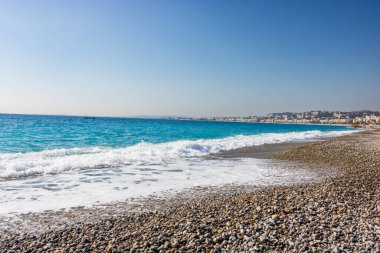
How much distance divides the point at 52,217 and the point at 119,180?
16.3ft

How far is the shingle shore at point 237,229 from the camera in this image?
18.8ft

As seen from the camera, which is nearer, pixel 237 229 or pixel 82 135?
pixel 237 229

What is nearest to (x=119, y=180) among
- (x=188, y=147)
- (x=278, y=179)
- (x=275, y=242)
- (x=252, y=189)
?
(x=252, y=189)

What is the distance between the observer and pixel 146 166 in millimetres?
16953

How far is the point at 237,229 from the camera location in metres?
6.51

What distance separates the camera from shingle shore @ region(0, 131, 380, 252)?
5.73 m

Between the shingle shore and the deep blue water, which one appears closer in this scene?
the shingle shore

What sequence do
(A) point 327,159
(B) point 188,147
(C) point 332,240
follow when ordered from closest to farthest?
(C) point 332,240 → (A) point 327,159 → (B) point 188,147

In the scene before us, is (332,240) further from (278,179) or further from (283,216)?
(278,179)

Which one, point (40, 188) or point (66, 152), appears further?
point (66, 152)

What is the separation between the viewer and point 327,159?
765 inches

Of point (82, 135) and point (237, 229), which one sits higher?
point (237, 229)

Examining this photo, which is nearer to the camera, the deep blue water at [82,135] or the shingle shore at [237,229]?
the shingle shore at [237,229]

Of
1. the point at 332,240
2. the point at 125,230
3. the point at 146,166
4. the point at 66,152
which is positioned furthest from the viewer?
the point at 66,152
